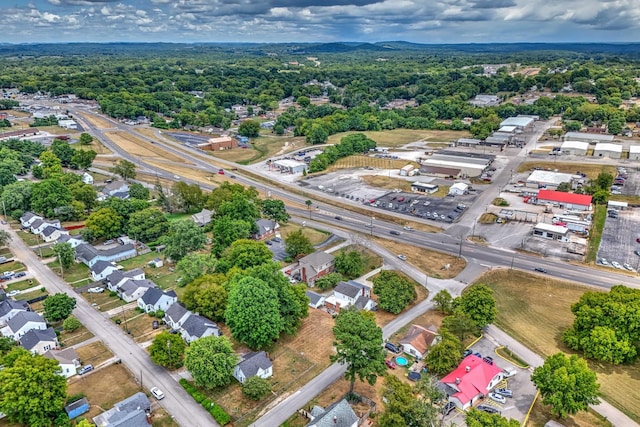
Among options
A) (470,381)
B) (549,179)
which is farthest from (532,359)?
(549,179)

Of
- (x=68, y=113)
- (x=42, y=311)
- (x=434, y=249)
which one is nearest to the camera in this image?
(x=42, y=311)

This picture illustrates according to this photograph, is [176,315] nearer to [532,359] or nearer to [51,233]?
[51,233]

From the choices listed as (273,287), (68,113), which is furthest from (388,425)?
(68,113)

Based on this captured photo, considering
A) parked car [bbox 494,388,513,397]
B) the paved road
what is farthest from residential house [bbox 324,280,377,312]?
the paved road

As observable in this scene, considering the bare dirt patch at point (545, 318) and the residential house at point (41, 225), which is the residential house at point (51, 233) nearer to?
the residential house at point (41, 225)

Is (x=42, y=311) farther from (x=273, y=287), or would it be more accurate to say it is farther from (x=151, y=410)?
(x=273, y=287)

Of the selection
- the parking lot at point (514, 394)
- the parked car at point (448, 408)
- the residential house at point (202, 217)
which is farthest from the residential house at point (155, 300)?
the parking lot at point (514, 394)
